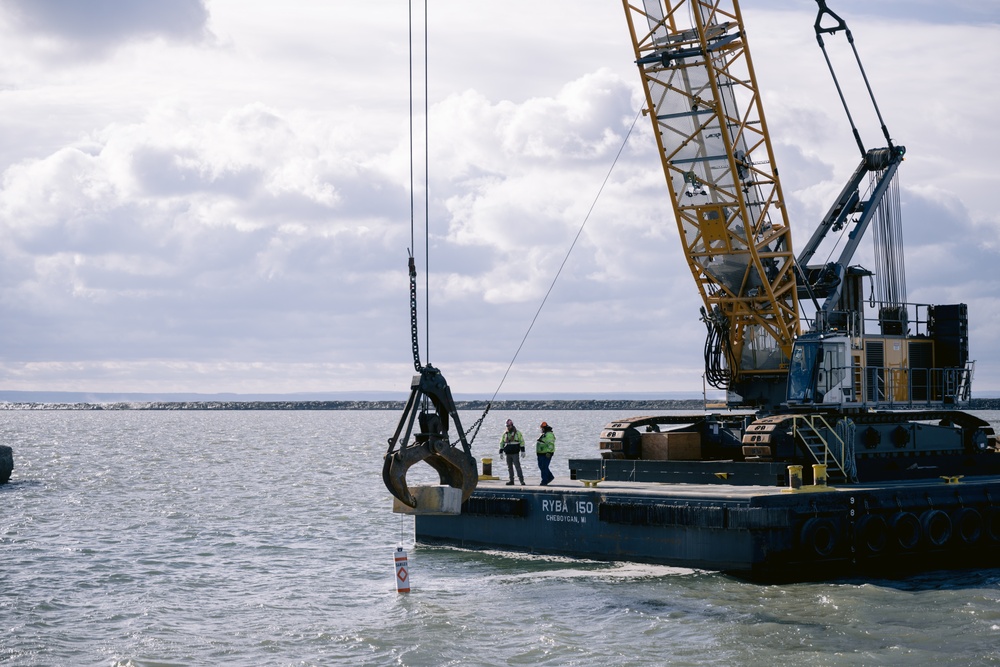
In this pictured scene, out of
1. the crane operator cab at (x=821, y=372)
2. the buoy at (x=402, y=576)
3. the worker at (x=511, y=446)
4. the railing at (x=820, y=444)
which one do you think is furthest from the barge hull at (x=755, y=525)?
the buoy at (x=402, y=576)

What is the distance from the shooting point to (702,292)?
3112cm

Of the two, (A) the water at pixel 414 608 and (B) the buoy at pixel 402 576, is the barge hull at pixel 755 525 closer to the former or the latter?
(A) the water at pixel 414 608

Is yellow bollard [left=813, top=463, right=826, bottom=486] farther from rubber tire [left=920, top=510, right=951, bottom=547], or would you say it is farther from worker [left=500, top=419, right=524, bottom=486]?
worker [left=500, top=419, right=524, bottom=486]

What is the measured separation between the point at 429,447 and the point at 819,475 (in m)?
8.88

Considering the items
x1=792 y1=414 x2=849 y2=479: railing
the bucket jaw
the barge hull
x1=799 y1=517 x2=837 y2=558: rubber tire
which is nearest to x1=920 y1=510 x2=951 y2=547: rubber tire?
the barge hull

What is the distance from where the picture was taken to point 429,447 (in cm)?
1873

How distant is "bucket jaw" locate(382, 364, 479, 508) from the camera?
18.3 meters

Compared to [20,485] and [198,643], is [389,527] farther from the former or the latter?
[20,485]

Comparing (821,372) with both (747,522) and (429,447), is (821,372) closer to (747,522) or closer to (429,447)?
(747,522)

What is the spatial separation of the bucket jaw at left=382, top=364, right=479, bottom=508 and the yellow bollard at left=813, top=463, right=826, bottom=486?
26.3 ft

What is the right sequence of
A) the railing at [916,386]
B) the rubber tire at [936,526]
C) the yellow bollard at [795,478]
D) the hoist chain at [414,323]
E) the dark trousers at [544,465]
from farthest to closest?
the railing at [916,386] → the dark trousers at [544,465] → the rubber tire at [936,526] → the yellow bollard at [795,478] → the hoist chain at [414,323]

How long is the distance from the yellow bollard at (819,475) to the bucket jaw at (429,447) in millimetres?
8008

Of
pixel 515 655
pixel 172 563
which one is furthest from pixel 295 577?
pixel 515 655

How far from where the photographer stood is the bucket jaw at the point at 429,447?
18344mm
